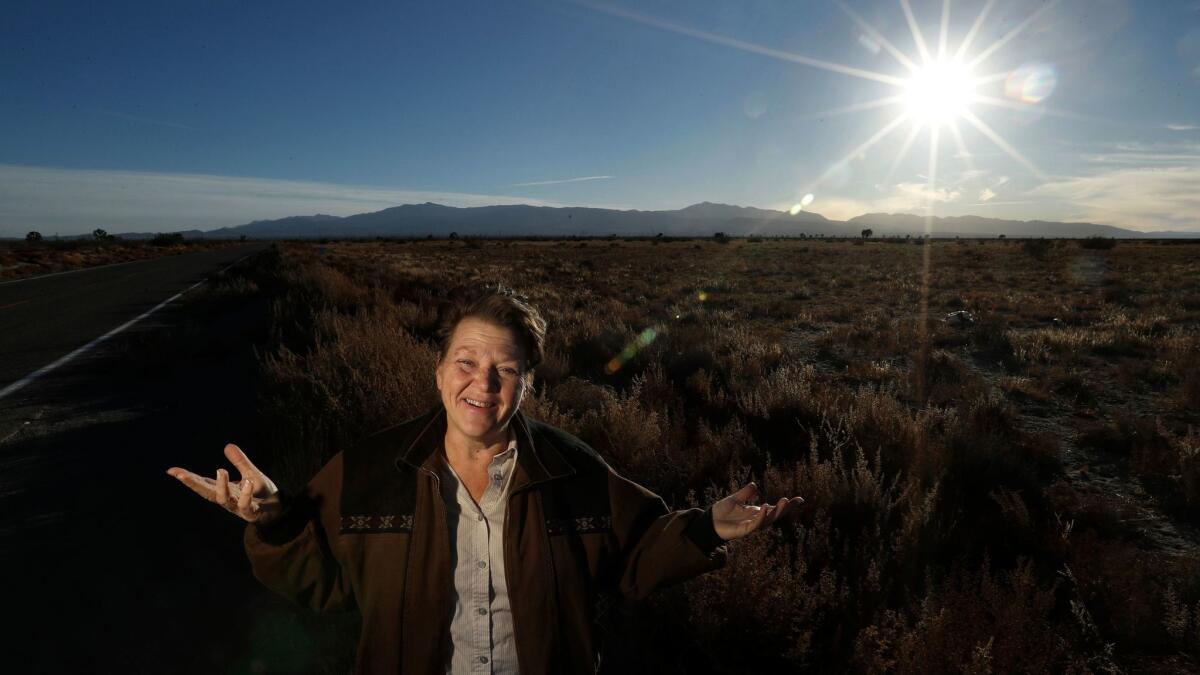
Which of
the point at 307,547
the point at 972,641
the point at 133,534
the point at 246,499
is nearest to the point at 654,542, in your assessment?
the point at 307,547

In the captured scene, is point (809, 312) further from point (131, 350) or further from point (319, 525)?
point (319, 525)

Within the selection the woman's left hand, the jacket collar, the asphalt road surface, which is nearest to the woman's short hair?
the jacket collar

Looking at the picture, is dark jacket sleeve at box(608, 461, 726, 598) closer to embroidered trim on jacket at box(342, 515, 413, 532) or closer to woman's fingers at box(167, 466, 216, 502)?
embroidered trim on jacket at box(342, 515, 413, 532)

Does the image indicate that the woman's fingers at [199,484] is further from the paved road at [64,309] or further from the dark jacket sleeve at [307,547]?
the paved road at [64,309]

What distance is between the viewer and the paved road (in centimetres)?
879

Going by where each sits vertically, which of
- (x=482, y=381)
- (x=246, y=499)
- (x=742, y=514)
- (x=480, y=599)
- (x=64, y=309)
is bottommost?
(x=64, y=309)

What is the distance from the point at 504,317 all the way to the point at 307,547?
971 mm

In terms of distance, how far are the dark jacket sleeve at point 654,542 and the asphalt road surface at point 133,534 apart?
1.52m

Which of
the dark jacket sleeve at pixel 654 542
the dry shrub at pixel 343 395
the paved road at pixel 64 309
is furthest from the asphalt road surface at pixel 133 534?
the dark jacket sleeve at pixel 654 542

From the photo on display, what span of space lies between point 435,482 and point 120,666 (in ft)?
6.32

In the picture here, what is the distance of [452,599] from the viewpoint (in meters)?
1.82

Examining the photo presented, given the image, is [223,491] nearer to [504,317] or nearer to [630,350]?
[504,317]

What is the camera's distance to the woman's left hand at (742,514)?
1850 mm

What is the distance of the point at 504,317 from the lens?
2100 mm
